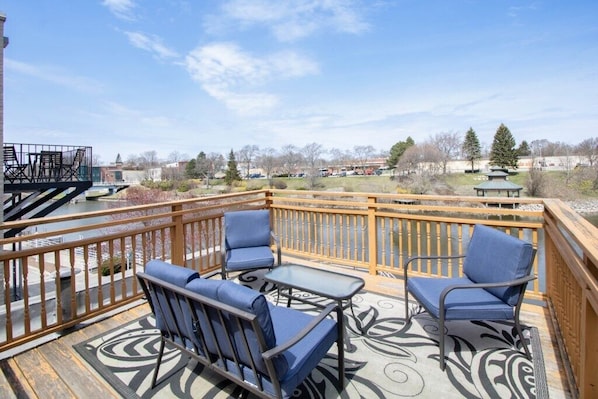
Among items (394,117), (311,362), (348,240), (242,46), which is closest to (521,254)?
(311,362)

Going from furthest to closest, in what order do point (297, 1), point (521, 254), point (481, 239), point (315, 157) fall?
point (315, 157) → point (297, 1) → point (481, 239) → point (521, 254)

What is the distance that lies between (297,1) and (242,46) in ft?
11.8

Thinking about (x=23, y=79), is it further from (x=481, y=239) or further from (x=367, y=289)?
(x=481, y=239)

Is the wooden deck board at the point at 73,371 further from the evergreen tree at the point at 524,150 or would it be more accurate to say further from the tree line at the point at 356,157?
the evergreen tree at the point at 524,150

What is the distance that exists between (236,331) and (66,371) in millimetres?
1668

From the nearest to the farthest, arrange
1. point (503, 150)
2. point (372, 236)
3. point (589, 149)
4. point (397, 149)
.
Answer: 1. point (372, 236)
2. point (589, 149)
3. point (503, 150)
4. point (397, 149)

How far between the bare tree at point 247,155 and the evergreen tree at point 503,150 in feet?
92.5

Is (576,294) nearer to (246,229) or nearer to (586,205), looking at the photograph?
(246,229)

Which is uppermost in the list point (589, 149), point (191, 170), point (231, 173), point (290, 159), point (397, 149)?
point (397, 149)

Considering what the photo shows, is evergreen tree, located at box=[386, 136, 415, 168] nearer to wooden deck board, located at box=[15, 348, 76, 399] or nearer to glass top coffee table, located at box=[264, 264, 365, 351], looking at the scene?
glass top coffee table, located at box=[264, 264, 365, 351]

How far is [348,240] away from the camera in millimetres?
4230

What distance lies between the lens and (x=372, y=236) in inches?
155

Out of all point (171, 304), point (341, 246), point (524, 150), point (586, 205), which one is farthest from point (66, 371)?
point (524, 150)

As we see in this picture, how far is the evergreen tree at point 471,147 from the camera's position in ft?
114
